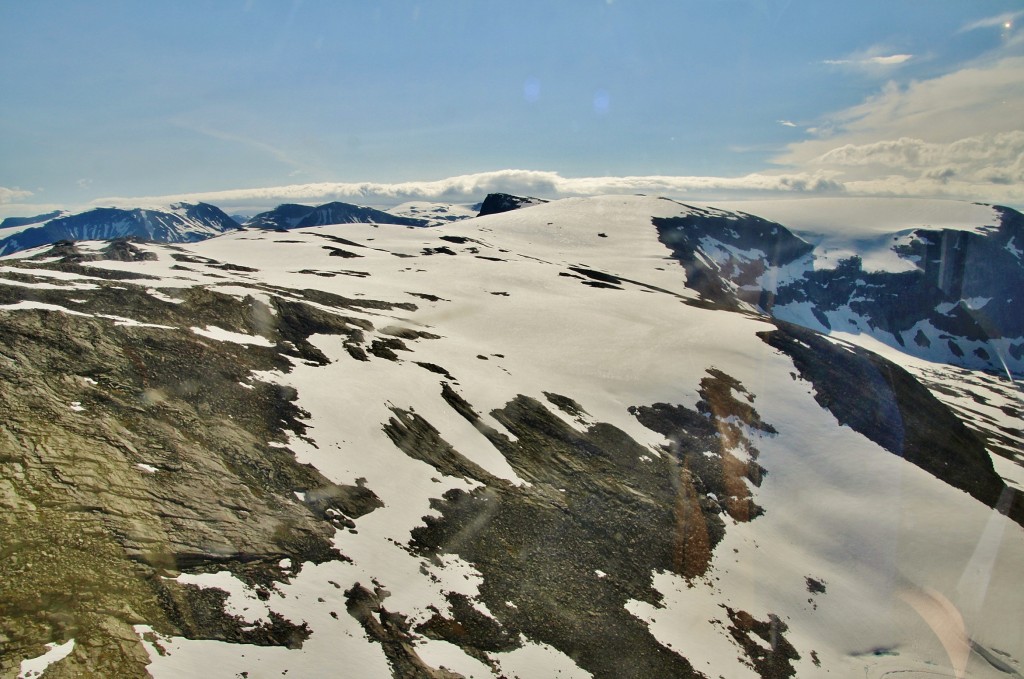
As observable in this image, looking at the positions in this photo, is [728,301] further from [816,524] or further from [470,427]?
[470,427]

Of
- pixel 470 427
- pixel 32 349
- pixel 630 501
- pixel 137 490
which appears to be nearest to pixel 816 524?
pixel 630 501

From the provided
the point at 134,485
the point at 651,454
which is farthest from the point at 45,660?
the point at 651,454

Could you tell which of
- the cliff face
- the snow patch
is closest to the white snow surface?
the cliff face

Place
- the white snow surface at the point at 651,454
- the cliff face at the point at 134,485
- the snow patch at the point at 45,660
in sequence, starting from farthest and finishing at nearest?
the white snow surface at the point at 651,454, the cliff face at the point at 134,485, the snow patch at the point at 45,660

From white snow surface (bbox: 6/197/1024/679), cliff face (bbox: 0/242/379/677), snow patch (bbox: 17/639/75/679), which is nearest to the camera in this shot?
snow patch (bbox: 17/639/75/679)

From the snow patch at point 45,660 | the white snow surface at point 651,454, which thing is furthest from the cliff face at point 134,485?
the white snow surface at point 651,454

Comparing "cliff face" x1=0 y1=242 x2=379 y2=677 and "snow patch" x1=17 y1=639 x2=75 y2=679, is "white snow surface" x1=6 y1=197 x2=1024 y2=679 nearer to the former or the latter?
"cliff face" x1=0 y1=242 x2=379 y2=677

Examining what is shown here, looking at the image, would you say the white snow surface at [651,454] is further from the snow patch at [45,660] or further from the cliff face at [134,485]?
the snow patch at [45,660]

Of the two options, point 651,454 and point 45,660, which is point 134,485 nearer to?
point 45,660
